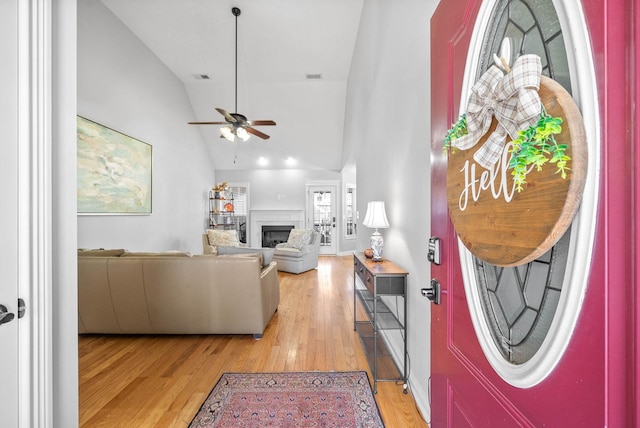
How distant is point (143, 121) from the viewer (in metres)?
4.48

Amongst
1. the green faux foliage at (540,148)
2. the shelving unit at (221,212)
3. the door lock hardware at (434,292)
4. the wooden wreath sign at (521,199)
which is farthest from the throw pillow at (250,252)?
the shelving unit at (221,212)

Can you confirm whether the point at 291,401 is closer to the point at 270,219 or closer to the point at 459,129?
the point at 459,129

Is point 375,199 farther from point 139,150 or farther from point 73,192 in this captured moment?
point 139,150

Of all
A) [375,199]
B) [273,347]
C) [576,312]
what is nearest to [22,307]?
[576,312]

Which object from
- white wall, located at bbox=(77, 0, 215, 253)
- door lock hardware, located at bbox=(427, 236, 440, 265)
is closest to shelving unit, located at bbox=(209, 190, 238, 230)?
white wall, located at bbox=(77, 0, 215, 253)

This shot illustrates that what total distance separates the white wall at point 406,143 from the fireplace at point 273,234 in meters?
4.93

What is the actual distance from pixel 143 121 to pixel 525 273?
5.37 metres

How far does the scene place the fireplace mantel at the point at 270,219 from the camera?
7.84 m

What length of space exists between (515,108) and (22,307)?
1514 millimetres

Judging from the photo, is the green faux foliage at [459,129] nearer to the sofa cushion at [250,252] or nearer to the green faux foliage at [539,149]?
the green faux foliage at [539,149]

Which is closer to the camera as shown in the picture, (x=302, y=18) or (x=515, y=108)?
(x=515, y=108)

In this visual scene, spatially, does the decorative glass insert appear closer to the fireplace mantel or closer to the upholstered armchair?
the upholstered armchair

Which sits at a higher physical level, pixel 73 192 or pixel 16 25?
pixel 16 25

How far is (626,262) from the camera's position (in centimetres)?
42
